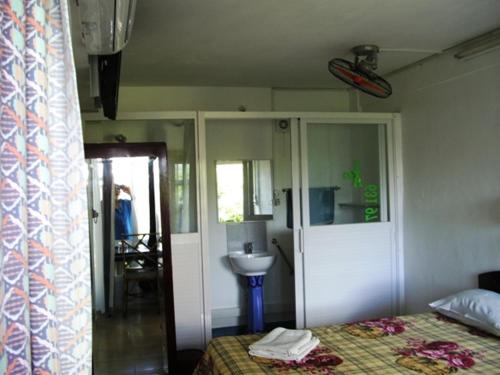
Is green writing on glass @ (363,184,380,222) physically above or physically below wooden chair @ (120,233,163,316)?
above

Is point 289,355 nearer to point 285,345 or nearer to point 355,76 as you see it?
A: point 285,345

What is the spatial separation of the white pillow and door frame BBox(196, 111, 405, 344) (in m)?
1.22

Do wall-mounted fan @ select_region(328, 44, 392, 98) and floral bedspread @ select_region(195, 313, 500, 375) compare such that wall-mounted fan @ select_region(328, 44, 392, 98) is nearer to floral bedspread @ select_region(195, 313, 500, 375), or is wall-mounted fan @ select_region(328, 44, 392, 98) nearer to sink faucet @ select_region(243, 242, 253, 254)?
floral bedspread @ select_region(195, 313, 500, 375)

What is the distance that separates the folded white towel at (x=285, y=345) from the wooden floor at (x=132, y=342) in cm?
135

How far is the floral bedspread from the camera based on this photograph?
7.21 ft

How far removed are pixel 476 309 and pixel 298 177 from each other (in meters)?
1.77

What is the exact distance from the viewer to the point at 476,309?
105 inches

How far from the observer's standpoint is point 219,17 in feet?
8.46

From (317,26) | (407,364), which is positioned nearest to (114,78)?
(317,26)

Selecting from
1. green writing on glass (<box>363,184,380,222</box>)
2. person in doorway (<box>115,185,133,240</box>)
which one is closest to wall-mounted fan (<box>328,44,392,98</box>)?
green writing on glass (<box>363,184,380,222</box>)

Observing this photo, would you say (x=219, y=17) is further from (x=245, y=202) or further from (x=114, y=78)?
(x=245, y=202)

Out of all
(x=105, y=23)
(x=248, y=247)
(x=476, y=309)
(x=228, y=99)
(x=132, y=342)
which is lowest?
(x=132, y=342)

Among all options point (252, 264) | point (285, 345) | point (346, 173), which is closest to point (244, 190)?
point (252, 264)

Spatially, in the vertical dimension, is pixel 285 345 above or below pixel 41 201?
below
